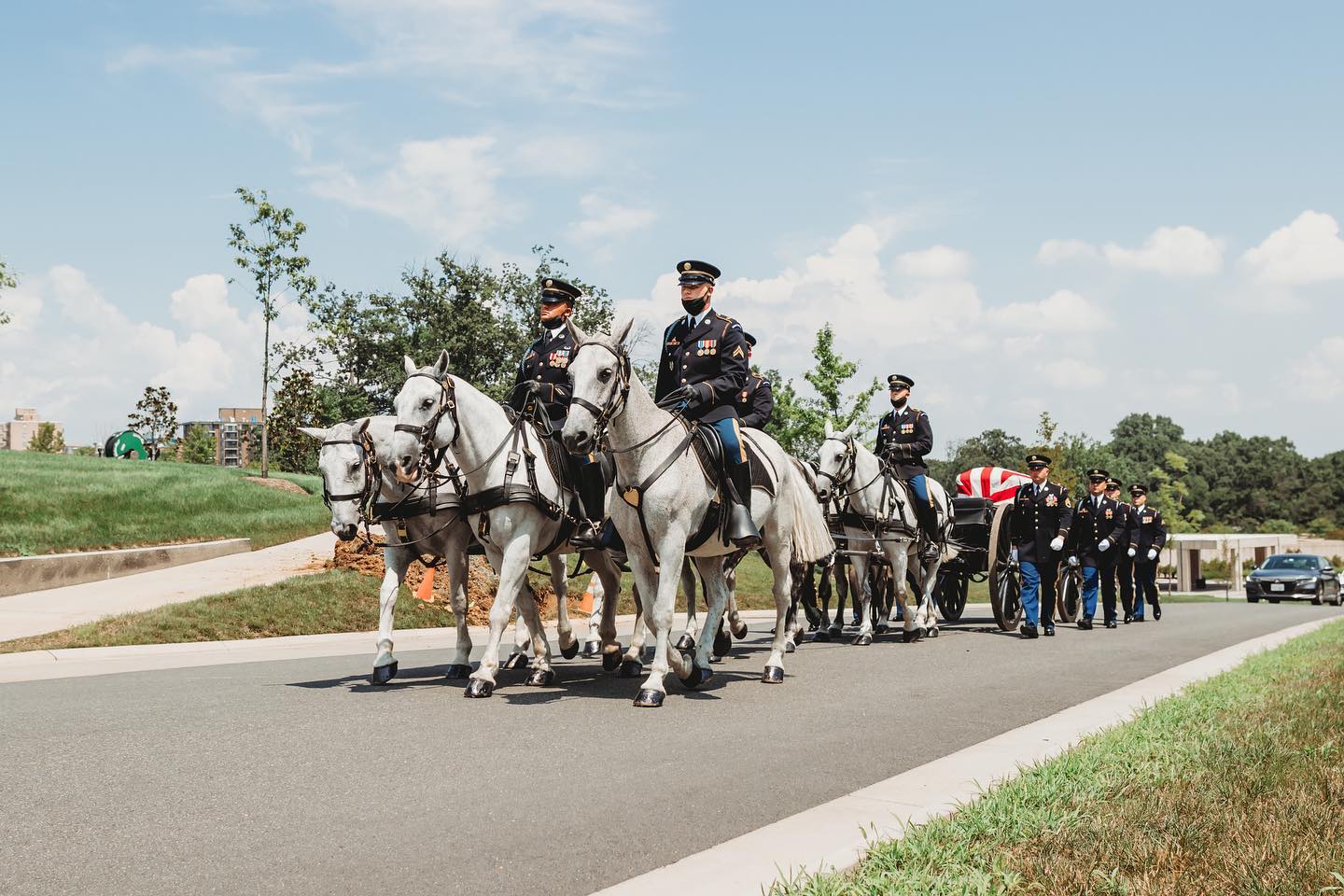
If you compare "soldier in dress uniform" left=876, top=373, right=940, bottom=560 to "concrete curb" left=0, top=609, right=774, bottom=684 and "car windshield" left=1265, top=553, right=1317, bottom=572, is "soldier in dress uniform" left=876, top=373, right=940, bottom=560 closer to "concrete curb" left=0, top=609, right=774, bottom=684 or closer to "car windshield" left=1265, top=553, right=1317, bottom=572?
"concrete curb" left=0, top=609, right=774, bottom=684

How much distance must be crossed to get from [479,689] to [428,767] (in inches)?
104

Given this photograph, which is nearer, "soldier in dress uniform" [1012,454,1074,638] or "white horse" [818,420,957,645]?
"white horse" [818,420,957,645]

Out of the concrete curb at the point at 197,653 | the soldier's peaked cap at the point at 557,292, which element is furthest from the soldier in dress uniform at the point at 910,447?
the soldier's peaked cap at the point at 557,292

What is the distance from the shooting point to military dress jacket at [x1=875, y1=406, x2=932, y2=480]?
15.0 metres

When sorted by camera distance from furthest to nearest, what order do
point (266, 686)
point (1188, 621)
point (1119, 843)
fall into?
point (1188, 621)
point (266, 686)
point (1119, 843)

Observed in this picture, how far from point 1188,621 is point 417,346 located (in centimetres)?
Result: 4193

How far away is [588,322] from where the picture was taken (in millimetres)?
56875

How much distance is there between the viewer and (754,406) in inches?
449

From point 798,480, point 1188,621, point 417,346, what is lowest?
point 1188,621

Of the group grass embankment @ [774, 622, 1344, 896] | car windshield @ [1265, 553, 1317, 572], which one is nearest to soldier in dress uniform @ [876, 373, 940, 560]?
grass embankment @ [774, 622, 1344, 896]

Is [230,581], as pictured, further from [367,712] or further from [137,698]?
[367,712]

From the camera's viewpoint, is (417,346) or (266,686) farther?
(417,346)

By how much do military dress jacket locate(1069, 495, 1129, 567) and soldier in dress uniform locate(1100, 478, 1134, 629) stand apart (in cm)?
8

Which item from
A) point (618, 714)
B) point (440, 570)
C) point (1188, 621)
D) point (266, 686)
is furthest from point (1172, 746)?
point (1188, 621)
